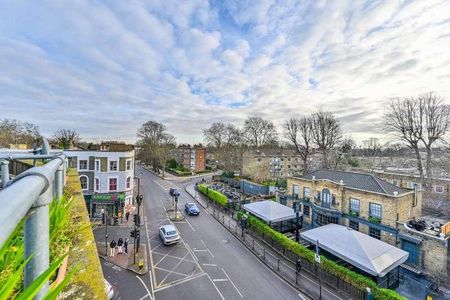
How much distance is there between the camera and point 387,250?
14398mm

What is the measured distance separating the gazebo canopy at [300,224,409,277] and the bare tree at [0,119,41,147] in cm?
3853

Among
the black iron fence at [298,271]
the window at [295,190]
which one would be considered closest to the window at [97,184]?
the black iron fence at [298,271]

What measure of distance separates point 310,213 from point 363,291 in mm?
11019

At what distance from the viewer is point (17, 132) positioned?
38.6 m

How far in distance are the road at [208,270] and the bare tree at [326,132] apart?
20.7m

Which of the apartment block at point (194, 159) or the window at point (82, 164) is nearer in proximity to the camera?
the window at point (82, 164)

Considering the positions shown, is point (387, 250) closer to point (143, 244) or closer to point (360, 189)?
point (360, 189)

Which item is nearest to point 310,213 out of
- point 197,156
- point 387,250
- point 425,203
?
point 387,250

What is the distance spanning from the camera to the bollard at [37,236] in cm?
120

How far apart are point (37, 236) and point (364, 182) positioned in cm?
2308

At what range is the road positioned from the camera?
1331 centimetres

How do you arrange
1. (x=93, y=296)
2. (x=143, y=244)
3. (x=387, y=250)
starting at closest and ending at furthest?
(x=93, y=296) → (x=387, y=250) → (x=143, y=244)

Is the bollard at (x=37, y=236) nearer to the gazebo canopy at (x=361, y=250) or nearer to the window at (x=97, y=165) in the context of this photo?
the gazebo canopy at (x=361, y=250)

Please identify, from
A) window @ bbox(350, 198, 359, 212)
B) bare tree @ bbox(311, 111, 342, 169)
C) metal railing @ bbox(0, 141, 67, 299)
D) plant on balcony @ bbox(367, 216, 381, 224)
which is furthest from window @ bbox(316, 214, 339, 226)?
metal railing @ bbox(0, 141, 67, 299)
